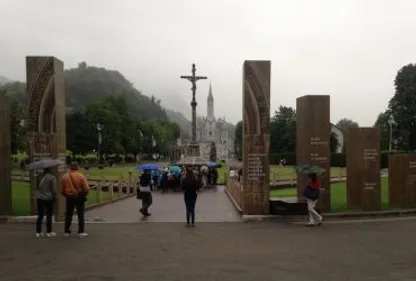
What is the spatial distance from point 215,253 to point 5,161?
9.50 meters

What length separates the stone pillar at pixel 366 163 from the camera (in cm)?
1741

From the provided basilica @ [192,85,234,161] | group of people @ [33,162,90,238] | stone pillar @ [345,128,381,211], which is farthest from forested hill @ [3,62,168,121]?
group of people @ [33,162,90,238]

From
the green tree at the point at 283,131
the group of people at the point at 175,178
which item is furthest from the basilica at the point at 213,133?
the group of people at the point at 175,178

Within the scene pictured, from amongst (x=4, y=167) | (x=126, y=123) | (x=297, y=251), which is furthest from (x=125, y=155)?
(x=297, y=251)

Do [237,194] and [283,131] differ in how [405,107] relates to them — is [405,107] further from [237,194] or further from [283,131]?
[237,194]

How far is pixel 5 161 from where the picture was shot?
1680 centimetres

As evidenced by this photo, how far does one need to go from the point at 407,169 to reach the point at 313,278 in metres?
11.6

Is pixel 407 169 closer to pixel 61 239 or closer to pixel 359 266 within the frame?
pixel 359 266

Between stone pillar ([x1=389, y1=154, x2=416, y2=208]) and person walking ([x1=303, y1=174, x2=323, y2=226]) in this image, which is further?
stone pillar ([x1=389, y1=154, x2=416, y2=208])

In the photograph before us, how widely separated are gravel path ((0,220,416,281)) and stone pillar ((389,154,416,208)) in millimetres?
3723

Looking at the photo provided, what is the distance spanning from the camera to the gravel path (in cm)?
835

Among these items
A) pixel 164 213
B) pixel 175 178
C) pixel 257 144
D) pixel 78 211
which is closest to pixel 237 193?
pixel 164 213

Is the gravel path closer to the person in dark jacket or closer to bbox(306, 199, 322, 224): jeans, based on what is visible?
bbox(306, 199, 322, 224): jeans

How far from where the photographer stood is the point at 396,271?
28.0 feet
